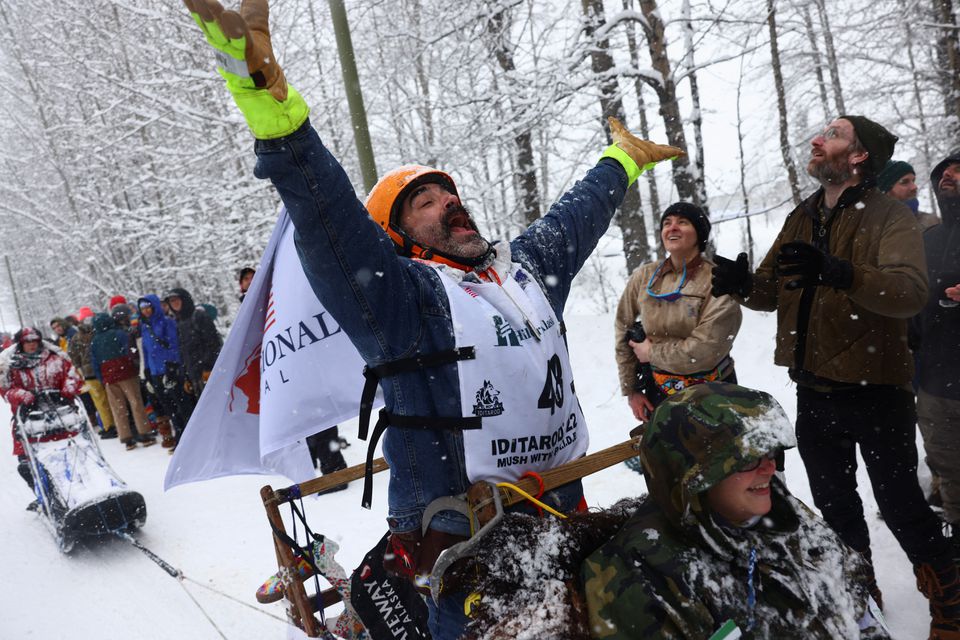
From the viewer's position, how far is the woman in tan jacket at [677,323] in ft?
10.5

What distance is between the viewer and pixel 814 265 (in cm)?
221

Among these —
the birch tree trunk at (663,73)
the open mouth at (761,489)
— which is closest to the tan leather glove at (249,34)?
the open mouth at (761,489)

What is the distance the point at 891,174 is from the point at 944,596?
9.50ft

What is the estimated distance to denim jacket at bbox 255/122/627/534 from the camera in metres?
1.34

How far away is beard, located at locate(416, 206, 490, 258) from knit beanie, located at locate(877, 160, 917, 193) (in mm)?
3450

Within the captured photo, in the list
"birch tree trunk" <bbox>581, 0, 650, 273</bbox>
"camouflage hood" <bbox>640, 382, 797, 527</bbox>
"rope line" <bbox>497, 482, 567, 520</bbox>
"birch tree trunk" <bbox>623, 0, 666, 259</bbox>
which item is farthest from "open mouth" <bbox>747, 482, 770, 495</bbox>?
"birch tree trunk" <bbox>623, 0, 666, 259</bbox>

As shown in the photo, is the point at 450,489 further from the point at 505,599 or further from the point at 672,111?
the point at 672,111

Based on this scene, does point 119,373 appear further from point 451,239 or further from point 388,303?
point 388,303

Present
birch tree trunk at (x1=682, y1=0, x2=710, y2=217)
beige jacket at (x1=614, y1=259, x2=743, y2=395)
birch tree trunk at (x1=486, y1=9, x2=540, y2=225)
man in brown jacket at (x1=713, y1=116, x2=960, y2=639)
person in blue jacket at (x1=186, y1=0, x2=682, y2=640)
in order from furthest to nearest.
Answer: birch tree trunk at (x1=486, y1=9, x2=540, y2=225) → birch tree trunk at (x1=682, y1=0, x2=710, y2=217) → beige jacket at (x1=614, y1=259, x2=743, y2=395) → man in brown jacket at (x1=713, y1=116, x2=960, y2=639) → person in blue jacket at (x1=186, y1=0, x2=682, y2=640)

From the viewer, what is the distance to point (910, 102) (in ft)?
40.2

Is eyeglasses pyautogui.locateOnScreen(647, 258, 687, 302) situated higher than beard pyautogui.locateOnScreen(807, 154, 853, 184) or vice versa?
beard pyautogui.locateOnScreen(807, 154, 853, 184)

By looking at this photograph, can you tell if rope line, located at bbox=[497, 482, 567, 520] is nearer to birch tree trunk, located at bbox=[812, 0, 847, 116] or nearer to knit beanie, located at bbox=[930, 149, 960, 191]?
knit beanie, located at bbox=[930, 149, 960, 191]

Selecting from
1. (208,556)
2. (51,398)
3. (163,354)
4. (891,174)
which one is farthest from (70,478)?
(891,174)

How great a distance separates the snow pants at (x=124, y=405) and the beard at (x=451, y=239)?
9.22m
